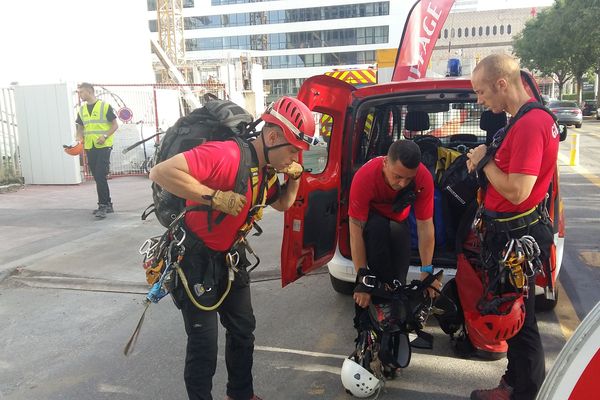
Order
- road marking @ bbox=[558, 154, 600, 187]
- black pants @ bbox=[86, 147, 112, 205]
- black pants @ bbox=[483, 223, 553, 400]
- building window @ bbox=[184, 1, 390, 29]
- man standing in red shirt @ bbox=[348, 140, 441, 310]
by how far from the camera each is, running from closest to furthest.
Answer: black pants @ bbox=[483, 223, 553, 400]
man standing in red shirt @ bbox=[348, 140, 441, 310]
black pants @ bbox=[86, 147, 112, 205]
road marking @ bbox=[558, 154, 600, 187]
building window @ bbox=[184, 1, 390, 29]

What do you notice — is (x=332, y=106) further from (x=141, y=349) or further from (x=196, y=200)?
(x=141, y=349)

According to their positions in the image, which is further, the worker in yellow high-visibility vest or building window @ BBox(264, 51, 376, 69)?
building window @ BBox(264, 51, 376, 69)

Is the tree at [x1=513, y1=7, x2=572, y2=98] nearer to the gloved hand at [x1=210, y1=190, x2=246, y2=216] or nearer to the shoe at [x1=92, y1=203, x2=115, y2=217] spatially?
the shoe at [x1=92, y1=203, x2=115, y2=217]

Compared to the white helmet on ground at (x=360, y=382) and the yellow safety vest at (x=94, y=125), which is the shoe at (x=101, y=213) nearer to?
the yellow safety vest at (x=94, y=125)

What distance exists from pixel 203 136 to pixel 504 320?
1.74 m

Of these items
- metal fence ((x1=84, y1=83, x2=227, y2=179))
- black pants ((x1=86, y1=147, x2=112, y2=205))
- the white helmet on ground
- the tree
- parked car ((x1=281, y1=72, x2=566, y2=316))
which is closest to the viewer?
the white helmet on ground

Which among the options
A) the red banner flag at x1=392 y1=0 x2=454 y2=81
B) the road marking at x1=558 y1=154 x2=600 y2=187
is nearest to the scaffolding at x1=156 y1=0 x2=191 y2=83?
the road marking at x1=558 y1=154 x2=600 y2=187

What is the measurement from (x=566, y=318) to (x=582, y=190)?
583 centimetres

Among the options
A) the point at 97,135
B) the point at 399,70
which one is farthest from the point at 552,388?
the point at 399,70

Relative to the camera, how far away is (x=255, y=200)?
2.53 meters

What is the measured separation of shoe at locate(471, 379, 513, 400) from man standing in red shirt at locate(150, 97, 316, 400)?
50.9 inches

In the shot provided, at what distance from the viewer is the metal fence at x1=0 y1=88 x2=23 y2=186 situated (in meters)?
10.3

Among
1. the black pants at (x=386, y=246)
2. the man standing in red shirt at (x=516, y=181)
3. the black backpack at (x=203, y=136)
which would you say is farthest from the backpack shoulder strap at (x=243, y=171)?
the man standing in red shirt at (x=516, y=181)

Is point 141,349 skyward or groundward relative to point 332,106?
groundward
